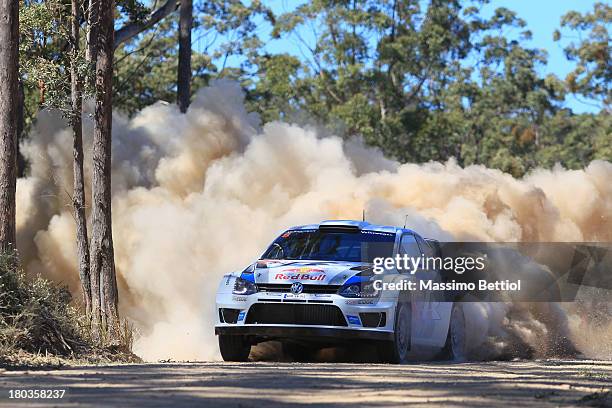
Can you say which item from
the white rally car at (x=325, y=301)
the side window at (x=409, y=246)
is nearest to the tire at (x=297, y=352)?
the white rally car at (x=325, y=301)

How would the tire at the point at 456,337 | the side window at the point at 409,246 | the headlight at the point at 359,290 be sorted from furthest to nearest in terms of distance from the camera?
the tire at the point at 456,337, the side window at the point at 409,246, the headlight at the point at 359,290

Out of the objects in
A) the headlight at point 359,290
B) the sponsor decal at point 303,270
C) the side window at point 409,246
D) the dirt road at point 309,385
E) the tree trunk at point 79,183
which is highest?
the tree trunk at point 79,183

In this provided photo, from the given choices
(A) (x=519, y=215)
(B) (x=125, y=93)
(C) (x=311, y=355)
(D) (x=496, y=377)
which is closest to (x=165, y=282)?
(A) (x=519, y=215)

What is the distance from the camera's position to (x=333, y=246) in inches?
556

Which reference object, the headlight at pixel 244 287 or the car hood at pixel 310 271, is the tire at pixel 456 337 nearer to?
the car hood at pixel 310 271

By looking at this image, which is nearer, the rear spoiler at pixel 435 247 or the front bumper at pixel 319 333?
the front bumper at pixel 319 333

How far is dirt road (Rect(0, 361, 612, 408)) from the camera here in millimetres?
8273

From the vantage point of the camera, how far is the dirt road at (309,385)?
827 centimetres

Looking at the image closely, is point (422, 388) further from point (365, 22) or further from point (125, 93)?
point (365, 22)

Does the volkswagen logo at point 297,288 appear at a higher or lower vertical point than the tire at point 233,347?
higher

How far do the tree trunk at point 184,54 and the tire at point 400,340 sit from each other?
69.4 ft

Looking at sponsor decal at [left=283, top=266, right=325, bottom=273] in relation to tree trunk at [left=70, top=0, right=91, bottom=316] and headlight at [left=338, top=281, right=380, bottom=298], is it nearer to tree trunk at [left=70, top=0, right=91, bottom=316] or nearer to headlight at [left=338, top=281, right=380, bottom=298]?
Result: headlight at [left=338, top=281, right=380, bottom=298]

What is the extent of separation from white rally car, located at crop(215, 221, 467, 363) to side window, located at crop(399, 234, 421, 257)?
0.03 metres

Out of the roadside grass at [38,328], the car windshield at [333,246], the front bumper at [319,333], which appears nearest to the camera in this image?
the roadside grass at [38,328]
